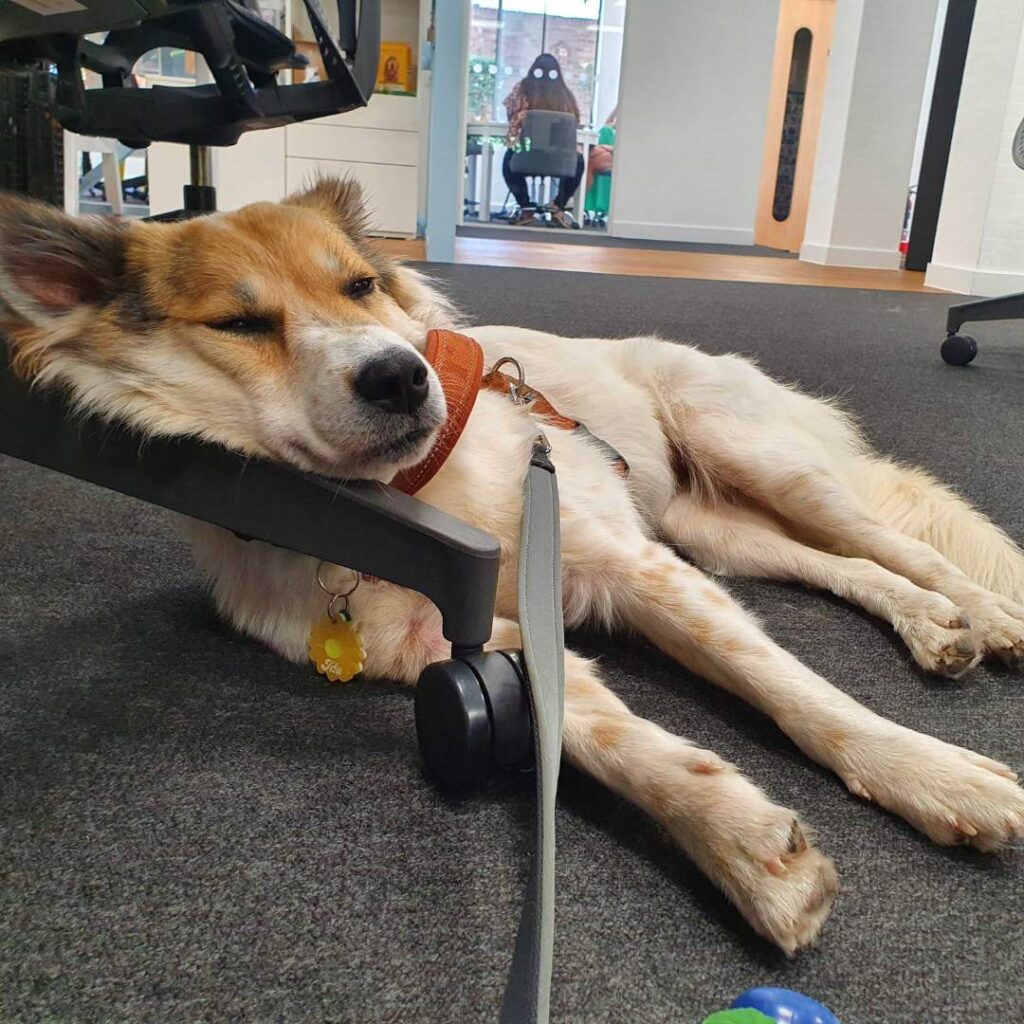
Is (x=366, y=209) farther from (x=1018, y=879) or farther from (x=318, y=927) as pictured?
(x=1018, y=879)

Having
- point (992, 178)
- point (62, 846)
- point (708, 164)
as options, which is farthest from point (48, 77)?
point (708, 164)

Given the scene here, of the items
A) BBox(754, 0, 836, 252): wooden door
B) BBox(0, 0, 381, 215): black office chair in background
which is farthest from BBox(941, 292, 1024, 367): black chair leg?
BBox(754, 0, 836, 252): wooden door

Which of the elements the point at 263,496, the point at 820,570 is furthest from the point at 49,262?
the point at 820,570

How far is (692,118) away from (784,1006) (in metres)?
11.3

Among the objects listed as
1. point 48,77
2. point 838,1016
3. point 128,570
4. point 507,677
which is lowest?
point 128,570

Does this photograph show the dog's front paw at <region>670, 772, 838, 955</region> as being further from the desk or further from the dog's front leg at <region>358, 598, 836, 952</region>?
the desk

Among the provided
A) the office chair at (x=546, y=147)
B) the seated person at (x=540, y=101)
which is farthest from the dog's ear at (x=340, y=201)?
the seated person at (x=540, y=101)

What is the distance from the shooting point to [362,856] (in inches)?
33.9

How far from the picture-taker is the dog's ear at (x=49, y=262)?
0.97 metres

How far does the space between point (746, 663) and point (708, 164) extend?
35.7ft

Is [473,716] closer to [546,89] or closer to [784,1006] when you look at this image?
[784,1006]

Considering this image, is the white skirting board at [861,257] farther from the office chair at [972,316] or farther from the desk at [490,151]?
the desk at [490,151]

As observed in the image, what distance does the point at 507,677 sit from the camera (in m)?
0.92

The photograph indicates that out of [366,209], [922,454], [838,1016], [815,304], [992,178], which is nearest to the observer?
[838,1016]
